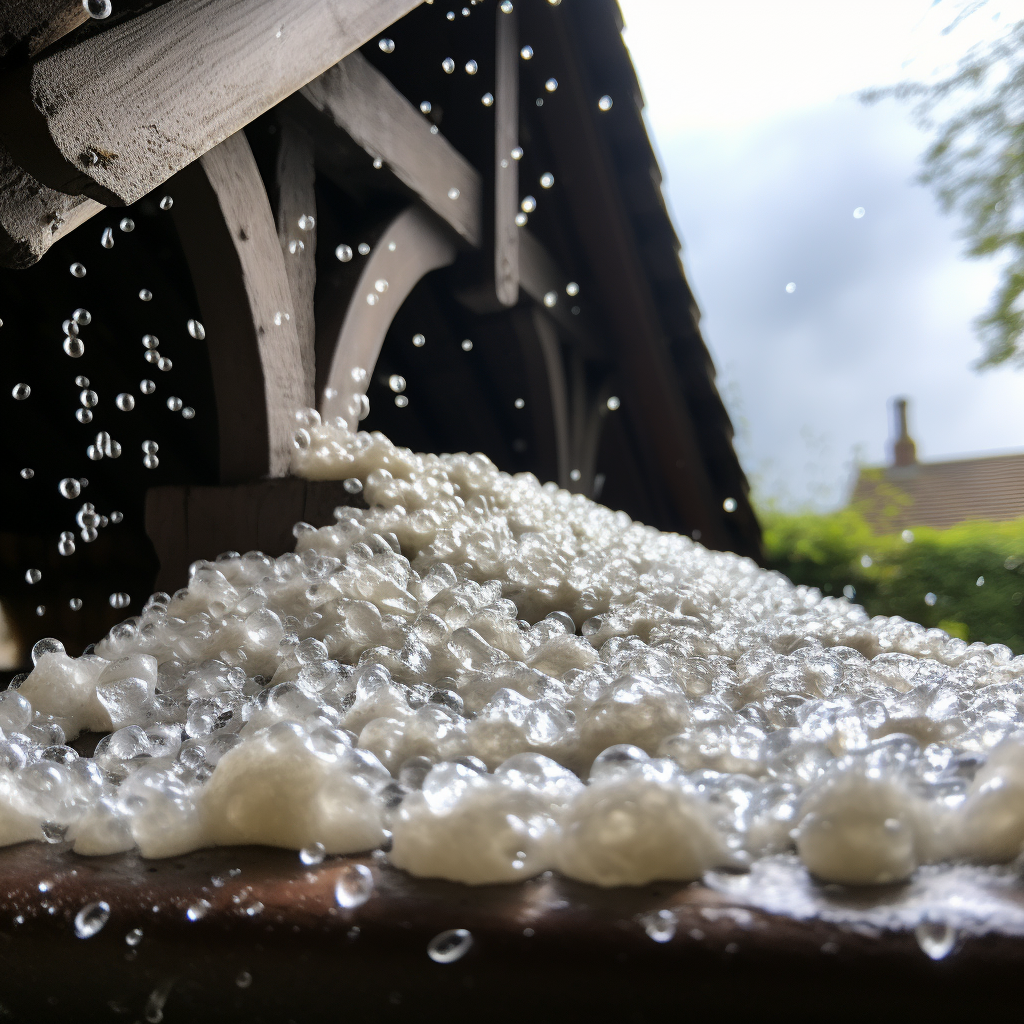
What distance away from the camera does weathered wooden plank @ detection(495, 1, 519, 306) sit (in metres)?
2.63

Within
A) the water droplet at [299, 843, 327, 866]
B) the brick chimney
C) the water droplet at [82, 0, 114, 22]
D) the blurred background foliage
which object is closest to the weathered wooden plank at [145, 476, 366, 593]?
the water droplet at [82, 0, 114, 22]

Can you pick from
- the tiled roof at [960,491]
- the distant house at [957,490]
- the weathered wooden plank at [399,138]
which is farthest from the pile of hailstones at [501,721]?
the tiled roof at [960,491]

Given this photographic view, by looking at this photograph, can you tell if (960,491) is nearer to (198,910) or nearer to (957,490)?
(957,490)

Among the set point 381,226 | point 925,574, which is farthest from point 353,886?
point 925,574

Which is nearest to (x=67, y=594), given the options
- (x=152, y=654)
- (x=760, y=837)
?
(x=152, y=654)

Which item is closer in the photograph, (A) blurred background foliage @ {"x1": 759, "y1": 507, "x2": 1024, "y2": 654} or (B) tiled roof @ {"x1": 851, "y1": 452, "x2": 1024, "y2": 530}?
(A) blurred background foliage @ {"x1": 759, "y1": 507, "x2": 1024, "y2": 654}

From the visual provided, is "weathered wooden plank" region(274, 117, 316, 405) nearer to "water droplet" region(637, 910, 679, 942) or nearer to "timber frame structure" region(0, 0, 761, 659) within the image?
"timber frame structure" region(0, 0, 761, 659)

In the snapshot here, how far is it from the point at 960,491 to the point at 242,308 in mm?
14859

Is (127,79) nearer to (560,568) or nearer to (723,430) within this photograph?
(560,568)

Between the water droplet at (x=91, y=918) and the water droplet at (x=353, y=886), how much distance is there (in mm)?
139

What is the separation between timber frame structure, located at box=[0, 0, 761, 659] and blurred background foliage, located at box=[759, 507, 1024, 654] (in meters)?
2.66

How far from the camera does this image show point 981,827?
45 centimetres

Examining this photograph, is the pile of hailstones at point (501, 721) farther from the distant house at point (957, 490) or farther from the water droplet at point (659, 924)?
the distant house at point (957, 490)

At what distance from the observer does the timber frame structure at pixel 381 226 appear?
1.06 meters
